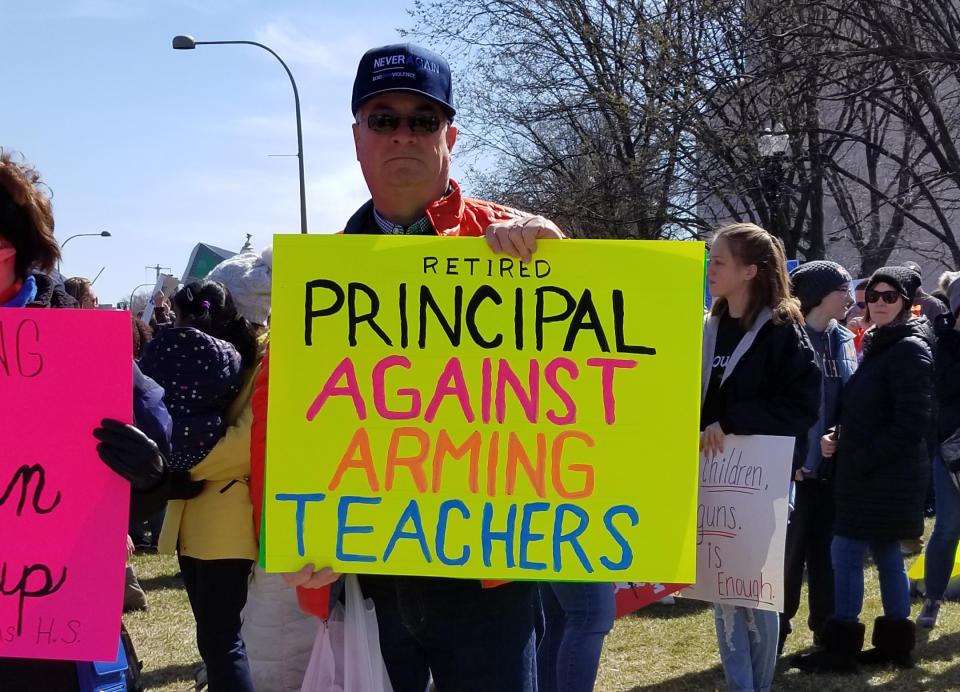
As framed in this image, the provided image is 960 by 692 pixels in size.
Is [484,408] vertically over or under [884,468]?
over

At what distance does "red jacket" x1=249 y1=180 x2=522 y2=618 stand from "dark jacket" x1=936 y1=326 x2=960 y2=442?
4491 mm

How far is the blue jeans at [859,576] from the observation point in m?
4.98

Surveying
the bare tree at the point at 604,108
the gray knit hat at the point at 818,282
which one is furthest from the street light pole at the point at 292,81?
the gray knit hat at the point at 818,282

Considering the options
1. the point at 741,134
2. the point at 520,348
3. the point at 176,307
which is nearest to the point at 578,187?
the point at 741,134

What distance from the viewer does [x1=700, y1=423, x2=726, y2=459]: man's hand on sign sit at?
12.0ft

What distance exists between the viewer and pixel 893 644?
507 cm

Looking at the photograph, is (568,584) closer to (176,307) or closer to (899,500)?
(176,307)

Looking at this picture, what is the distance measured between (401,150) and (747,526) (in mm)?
2037

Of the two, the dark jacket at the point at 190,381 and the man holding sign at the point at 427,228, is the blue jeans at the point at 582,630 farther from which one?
the dark jacket at the point at 190,381

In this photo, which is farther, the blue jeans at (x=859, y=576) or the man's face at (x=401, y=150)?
the blue jeans at (x=859, y=576)

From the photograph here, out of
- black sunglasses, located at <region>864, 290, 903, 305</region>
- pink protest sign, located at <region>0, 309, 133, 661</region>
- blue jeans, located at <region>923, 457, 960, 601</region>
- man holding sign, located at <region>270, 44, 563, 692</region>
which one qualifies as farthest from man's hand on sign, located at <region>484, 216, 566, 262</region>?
blue jeans, located at <region>923, 457, 960, 601</region>

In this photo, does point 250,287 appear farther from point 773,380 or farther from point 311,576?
point 311,576

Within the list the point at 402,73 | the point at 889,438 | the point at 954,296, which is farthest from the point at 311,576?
the point at 954,296

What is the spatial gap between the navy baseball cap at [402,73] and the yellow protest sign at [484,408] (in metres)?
0.33
